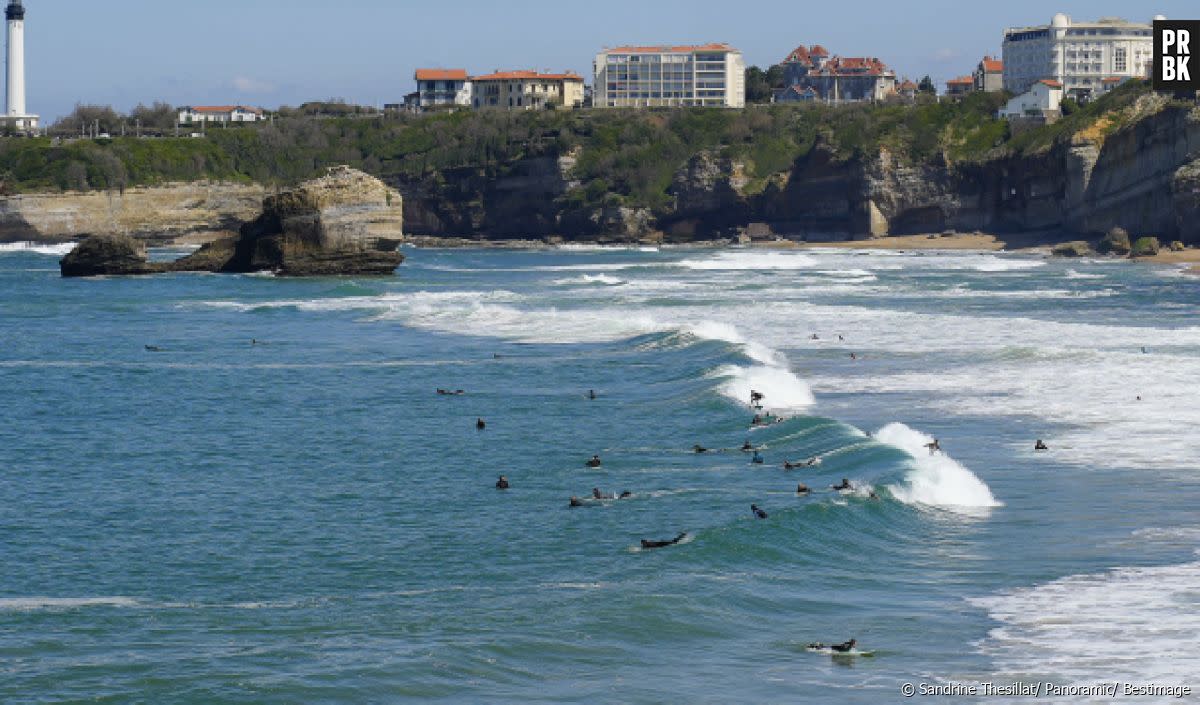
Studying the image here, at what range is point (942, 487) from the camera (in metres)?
24.8

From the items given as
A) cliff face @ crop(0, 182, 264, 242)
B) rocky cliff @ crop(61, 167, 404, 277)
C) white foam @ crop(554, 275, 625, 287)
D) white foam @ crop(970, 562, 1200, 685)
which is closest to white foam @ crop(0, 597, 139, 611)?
white foam @ crop(970, 562, 1200, 685)

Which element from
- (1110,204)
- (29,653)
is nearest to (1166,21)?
(29,653)

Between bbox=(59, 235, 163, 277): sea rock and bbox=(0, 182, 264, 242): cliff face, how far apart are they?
37.6 meters

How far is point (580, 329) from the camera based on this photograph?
54625 millimetres

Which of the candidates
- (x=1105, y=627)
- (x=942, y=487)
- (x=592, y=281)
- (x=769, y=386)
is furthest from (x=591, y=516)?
(x=592, y=281)

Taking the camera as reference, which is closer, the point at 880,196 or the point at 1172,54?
the point at 1172,54

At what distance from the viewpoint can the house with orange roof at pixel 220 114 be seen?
18239 cm

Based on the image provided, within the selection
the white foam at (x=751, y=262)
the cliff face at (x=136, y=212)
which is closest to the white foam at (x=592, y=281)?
the white foam at (x=751, y=262)

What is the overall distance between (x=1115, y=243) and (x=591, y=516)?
8194cm

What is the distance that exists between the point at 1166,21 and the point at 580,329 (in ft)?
70.6

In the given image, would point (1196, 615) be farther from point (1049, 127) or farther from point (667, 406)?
point (1049, 127)

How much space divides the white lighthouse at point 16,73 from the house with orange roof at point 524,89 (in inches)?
1950

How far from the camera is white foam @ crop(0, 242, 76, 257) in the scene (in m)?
118

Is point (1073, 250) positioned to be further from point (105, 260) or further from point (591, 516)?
point (591, 516)
